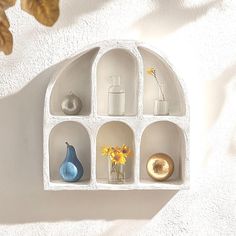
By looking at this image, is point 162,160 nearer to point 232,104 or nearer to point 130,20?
point 232,104

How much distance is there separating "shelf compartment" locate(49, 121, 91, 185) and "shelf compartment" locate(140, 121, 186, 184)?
0.20m

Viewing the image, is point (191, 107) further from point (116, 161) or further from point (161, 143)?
point (116, 161)

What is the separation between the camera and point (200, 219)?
1.64 metres

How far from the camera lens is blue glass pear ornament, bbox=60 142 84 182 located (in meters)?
1.49

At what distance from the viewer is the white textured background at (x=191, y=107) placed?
155 cm

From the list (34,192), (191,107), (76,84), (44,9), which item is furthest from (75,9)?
(44,9)

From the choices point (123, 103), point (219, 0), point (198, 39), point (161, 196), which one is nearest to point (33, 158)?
point (123, 103)

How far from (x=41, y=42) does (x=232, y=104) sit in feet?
2.30

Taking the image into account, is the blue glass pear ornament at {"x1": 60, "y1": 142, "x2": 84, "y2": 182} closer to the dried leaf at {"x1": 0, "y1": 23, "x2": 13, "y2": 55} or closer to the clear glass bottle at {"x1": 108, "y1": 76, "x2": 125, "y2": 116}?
the clear glass bottle at {"x1": 108, "y1": 76, "x2": 125, "y2": 116}

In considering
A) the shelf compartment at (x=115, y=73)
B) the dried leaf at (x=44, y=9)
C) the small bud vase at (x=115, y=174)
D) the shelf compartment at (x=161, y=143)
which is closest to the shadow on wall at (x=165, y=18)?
the shelf compartment at (x=115, y=73)

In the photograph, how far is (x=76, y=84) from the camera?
155cm

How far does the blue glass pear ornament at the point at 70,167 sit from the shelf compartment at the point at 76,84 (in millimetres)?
137

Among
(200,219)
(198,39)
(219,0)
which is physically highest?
(219,0)

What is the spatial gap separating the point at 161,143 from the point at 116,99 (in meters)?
0.24
